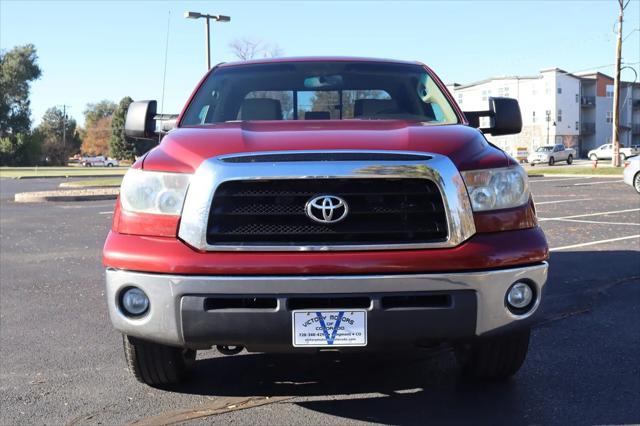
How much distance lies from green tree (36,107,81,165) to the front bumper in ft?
262

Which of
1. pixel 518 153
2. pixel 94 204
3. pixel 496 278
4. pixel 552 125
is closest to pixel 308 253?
pixel 496 278

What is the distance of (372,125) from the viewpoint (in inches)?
138

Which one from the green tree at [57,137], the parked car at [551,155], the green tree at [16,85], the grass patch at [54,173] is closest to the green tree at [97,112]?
the green tree at [57,137]

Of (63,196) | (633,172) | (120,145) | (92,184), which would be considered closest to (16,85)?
(120,145)

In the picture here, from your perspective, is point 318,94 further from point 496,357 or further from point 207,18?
point 207,18

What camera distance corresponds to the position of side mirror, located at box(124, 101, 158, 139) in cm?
452

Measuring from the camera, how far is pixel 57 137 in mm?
95188

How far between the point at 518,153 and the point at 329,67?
5701 centimetres

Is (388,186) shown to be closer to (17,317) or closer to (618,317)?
(618,317)

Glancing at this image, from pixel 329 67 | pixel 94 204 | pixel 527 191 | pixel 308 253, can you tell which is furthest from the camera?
pixel 94 204

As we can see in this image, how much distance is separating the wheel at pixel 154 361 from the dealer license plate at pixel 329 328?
0.80 meters

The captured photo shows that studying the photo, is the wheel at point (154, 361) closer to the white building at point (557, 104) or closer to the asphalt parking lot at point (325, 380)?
the asphalt parking lot at point (325, 380)

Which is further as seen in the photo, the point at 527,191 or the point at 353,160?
the point at 527,191

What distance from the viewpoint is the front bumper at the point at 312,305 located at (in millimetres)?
2730
